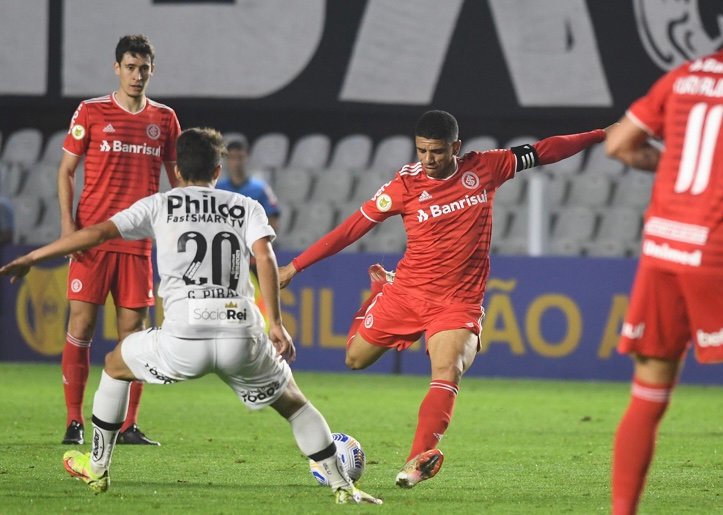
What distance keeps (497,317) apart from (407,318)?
617 centimetres

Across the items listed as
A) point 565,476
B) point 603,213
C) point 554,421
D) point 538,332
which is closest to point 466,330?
point 565,476

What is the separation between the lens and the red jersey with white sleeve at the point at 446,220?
664 cm

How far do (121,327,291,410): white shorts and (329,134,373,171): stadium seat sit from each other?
10375 millimetres

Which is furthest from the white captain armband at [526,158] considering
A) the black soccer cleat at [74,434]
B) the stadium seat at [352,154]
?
the stadium seat at [352,154]

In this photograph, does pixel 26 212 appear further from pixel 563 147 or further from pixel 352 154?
pixel 563 147

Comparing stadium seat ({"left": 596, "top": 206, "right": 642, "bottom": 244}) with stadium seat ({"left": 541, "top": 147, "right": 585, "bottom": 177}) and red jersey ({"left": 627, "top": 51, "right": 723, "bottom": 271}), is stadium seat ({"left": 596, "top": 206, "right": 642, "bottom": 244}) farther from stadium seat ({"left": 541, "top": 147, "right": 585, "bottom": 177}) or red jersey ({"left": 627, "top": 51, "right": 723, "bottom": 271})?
red jersey ({"left": 627, "top": 51, "right": 723, "bottom": 271})

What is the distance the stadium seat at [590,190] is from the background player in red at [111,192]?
8.33m

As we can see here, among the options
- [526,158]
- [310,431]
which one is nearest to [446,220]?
[526,158]

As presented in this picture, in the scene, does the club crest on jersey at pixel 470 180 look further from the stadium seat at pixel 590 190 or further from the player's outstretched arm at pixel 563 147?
the stadium seat at pixel 590 190

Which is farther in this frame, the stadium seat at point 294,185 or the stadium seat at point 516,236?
the stadium seat at point 294,185

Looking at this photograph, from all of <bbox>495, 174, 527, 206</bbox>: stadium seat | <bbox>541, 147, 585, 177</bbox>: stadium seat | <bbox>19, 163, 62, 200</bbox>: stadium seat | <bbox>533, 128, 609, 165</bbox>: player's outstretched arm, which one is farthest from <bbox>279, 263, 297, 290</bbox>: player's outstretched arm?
<bbox>19, 163, 62, 200</bbox>: stadium seat

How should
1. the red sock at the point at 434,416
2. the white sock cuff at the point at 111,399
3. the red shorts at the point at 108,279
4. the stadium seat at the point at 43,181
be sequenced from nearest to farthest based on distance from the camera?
the white sock cuff at the point at 111,399 → the red sock at the point at 434,416 → the red shorts at the point at 108,279 → the stadium seat at the point at 43,181

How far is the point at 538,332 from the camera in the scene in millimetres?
12727

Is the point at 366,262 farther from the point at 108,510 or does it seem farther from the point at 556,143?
the point at 108,510
